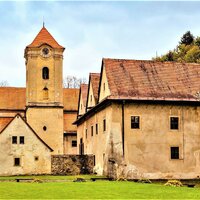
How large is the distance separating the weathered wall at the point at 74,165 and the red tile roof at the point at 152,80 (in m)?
9.87

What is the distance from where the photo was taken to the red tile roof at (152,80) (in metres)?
44.3

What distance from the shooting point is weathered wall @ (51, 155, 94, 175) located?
50344 millimetres

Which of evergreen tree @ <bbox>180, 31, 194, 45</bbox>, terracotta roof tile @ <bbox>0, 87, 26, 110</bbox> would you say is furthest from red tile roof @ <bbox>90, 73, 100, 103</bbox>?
evergreen tree @ <bbox>180, 31, 194, 45</bbox>

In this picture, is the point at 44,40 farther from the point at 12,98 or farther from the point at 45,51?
the point at 12,98

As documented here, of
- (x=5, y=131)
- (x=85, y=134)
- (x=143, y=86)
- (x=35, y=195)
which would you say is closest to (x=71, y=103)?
(x=85, y=134)

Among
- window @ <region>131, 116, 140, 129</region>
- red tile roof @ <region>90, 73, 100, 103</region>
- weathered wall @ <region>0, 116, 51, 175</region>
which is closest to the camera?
window @ <region>131, 116, 140, 129</region>

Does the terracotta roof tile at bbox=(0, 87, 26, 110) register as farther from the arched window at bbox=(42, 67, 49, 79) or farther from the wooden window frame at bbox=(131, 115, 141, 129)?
the wooden window frame at bbox=(131, 115, 141, 129)

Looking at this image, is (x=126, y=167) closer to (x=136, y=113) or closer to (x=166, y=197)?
(x=136, y=113)

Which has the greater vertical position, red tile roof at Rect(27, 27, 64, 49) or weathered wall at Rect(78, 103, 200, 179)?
red tile roof at Rect(27, 27, 64, 49)

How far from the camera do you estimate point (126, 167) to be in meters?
42.6

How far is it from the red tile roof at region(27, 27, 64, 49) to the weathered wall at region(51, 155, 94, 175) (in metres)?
29.4

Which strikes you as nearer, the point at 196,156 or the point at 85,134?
the point at 196,156

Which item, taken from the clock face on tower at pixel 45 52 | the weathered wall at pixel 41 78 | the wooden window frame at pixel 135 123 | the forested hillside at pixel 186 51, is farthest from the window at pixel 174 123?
the forested hillside at pixel 186 51

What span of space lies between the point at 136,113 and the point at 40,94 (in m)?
34.5
